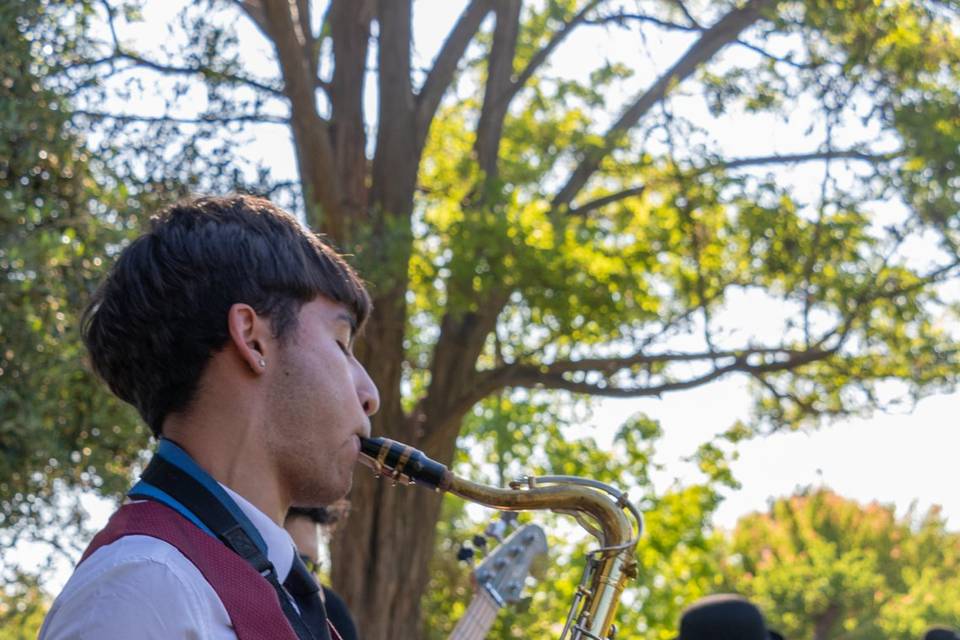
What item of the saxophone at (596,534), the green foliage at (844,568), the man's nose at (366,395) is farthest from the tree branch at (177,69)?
the green foliage at (844,568)

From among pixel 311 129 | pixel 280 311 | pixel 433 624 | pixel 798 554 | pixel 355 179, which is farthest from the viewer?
pixel 798 554

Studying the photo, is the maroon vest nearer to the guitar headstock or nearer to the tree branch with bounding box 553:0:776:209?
the guitar headstock

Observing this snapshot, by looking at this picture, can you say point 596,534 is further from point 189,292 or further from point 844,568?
point 844,568

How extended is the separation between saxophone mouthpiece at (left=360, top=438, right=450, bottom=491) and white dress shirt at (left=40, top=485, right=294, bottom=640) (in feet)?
1.85

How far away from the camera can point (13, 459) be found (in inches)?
258

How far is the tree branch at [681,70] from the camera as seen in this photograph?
364 inches

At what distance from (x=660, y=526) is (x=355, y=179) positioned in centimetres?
698

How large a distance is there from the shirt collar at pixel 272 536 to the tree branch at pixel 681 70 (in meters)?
7.01

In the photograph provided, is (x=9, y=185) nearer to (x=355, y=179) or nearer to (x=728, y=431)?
(x=355, y=179)

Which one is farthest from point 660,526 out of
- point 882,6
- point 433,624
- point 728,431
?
point 882,6

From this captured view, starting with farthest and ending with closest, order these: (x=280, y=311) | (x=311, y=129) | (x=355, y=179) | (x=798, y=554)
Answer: (x=798, y=554), (x=355, y=179), (x=311, y=129), (x=280, y=311)

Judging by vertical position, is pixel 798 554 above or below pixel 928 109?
above

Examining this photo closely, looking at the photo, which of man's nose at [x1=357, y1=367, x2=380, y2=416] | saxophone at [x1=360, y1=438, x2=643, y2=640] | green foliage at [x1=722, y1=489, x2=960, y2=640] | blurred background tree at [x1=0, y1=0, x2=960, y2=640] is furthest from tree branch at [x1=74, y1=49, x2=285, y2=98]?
green foliage at [x1=722, y1=489, x2=960, y2=640]

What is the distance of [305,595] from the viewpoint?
7.56 ft
